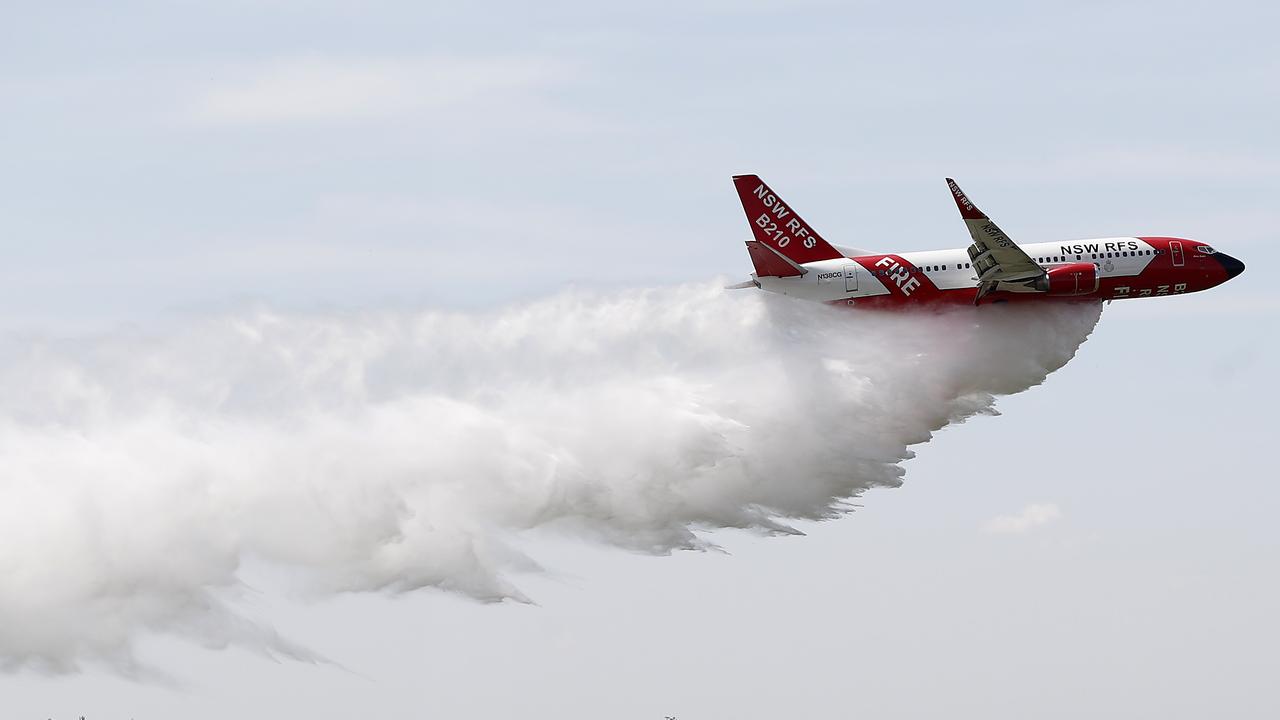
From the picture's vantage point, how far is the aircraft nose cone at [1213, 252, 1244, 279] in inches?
2032

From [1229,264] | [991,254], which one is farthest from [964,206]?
[1229,264]

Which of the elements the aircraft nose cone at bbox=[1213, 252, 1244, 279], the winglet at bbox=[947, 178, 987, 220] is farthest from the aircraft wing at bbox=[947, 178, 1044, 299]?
the aircraft nose cone at bbox=[1213, 252, 1244, 279]

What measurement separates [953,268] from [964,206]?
2.08m

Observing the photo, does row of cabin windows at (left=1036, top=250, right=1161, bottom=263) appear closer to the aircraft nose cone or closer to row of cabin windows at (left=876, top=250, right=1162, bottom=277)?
row of cabin windows at (left=876, top=250, right=1162, bottom=277)

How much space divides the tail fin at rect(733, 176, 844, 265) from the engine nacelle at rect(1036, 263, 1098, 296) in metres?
6.40

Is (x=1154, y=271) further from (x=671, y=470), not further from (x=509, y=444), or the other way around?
(x=509, y=444)

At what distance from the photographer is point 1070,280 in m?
48.0

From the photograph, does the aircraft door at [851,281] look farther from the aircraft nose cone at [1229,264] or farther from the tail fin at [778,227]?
the aircraft nose cone at [1229,264]

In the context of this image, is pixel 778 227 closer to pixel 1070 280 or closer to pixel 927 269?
pixel 927 269

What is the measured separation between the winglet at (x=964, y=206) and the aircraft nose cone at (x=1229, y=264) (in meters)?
9.89

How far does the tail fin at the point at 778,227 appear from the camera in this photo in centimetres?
4884

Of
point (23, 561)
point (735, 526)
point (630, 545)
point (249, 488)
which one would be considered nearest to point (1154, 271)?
point (735, 526)

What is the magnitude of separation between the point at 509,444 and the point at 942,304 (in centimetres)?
1410

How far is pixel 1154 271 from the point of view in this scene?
50.0 m
